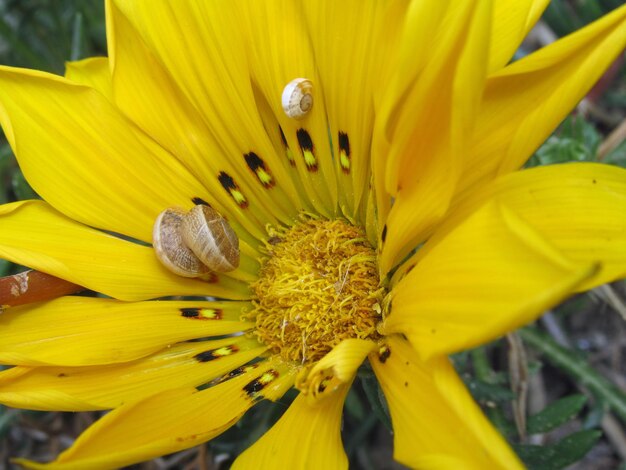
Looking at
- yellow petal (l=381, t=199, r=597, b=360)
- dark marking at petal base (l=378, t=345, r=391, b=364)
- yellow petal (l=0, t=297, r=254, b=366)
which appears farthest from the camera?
yellow petal (l=0, t=297, r=254, b=366)

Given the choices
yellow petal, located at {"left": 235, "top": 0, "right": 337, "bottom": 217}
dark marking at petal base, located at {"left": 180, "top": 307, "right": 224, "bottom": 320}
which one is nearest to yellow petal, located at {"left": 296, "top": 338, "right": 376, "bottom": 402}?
dark marking at petal base, located at {"left": 180, "top": 307, "right": 224, "bottom": 320}

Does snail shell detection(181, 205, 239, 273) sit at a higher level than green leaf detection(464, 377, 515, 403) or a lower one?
higher

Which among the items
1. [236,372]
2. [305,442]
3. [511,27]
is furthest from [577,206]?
[236,372]

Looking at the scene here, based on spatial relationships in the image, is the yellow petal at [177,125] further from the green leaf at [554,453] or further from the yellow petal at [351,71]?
the green leaf at [554,453]

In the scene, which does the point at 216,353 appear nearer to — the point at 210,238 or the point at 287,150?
the point at 210,238

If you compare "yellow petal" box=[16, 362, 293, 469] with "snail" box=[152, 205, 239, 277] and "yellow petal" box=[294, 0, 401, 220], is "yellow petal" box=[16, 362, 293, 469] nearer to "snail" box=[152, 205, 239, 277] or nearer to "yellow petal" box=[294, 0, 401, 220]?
"snail" box=[152, 205, 239, 277]

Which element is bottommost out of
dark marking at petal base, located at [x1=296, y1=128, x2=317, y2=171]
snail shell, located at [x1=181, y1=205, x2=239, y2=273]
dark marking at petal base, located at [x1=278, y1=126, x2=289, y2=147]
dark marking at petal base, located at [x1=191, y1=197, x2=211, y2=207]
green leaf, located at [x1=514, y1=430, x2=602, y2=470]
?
green leaf, located at [x1=514, y1=430, x2=602, y2=470]

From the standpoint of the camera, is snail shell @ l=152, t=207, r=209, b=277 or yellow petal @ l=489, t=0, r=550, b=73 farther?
snail shell @ l=152, t=207, r=209, b=277
